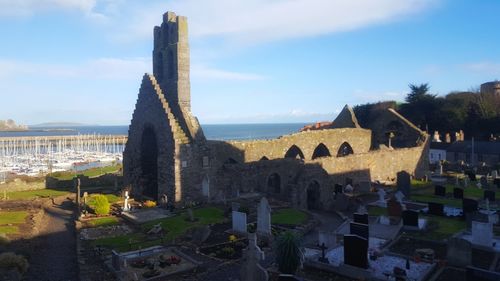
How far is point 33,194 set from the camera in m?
30.9

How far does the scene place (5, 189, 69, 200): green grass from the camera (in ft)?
96.8

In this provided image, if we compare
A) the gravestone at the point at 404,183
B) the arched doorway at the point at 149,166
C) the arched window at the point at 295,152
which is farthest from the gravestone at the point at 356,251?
the arched window at the point at 295,152

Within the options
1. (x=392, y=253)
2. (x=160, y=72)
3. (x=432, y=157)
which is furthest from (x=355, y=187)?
(x=432, y=157)

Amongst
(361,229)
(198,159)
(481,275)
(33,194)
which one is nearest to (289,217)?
(361,229)

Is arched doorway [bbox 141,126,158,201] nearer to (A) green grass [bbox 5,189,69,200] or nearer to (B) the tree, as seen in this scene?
(A) green grass [bbox 5,189,69,200]

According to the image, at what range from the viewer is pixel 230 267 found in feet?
46.0

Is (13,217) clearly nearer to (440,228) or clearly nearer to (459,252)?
(459,252)

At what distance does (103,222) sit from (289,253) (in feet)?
42.2

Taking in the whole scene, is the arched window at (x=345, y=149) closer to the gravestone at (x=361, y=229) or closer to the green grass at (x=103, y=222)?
the green grass at (x=103, y=222)

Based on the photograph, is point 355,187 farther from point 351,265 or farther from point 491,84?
point 491,84

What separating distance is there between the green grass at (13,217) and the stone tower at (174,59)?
1137cm

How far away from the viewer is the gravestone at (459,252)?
43.3 feet

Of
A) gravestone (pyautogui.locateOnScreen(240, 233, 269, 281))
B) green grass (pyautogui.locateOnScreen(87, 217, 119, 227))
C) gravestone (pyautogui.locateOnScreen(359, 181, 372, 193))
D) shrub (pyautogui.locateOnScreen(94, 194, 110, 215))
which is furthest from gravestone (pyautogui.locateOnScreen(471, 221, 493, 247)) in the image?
shrub (pyautogui.locateOnScreen(94, 194, 110, 215))

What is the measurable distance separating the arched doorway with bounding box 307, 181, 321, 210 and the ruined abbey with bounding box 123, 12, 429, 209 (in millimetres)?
62
